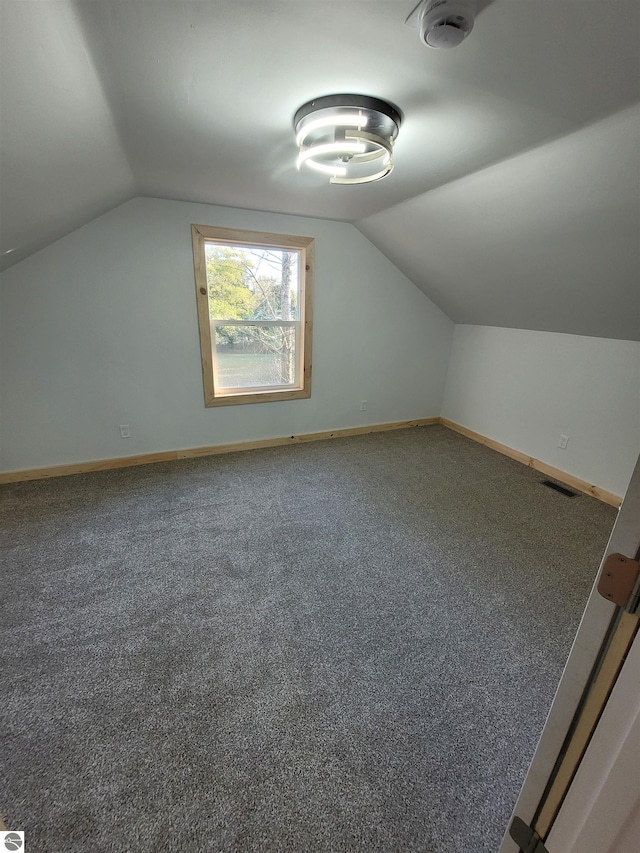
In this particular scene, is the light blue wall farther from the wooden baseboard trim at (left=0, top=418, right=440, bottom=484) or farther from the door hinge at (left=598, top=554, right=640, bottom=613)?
the door hinge at (left=598, top=554, right=640, bottom=613)

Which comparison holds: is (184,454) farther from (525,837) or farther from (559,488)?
(559,488)

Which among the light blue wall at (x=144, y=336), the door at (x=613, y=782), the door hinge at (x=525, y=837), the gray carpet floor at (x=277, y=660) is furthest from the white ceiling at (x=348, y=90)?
the door hinge at (x=525, y=837)

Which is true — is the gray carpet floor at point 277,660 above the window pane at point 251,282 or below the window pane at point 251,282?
below

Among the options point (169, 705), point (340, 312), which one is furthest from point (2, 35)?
point (340, 312)

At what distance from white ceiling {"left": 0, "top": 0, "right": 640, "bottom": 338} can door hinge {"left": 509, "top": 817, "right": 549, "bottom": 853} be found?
1962 millimetres

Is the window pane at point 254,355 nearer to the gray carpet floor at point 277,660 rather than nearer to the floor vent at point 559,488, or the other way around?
the gray carpet floor at point 277,660

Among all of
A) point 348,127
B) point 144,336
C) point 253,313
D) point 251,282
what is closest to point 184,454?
point 144,336

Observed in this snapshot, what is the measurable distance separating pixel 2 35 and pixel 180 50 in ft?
1.53

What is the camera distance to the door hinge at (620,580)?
0.54 metres

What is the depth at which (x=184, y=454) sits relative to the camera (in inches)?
127

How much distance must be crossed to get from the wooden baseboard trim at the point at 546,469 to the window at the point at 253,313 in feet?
6.45

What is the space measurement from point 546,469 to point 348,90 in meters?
3.18

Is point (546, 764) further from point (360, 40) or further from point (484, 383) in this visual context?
point (484, 383)

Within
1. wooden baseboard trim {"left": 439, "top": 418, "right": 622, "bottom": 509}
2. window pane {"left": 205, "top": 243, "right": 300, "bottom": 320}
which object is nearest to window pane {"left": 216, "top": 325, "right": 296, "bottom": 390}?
window pane {"left": 205, "top": 243, "right": 300, "bottom": 320}
